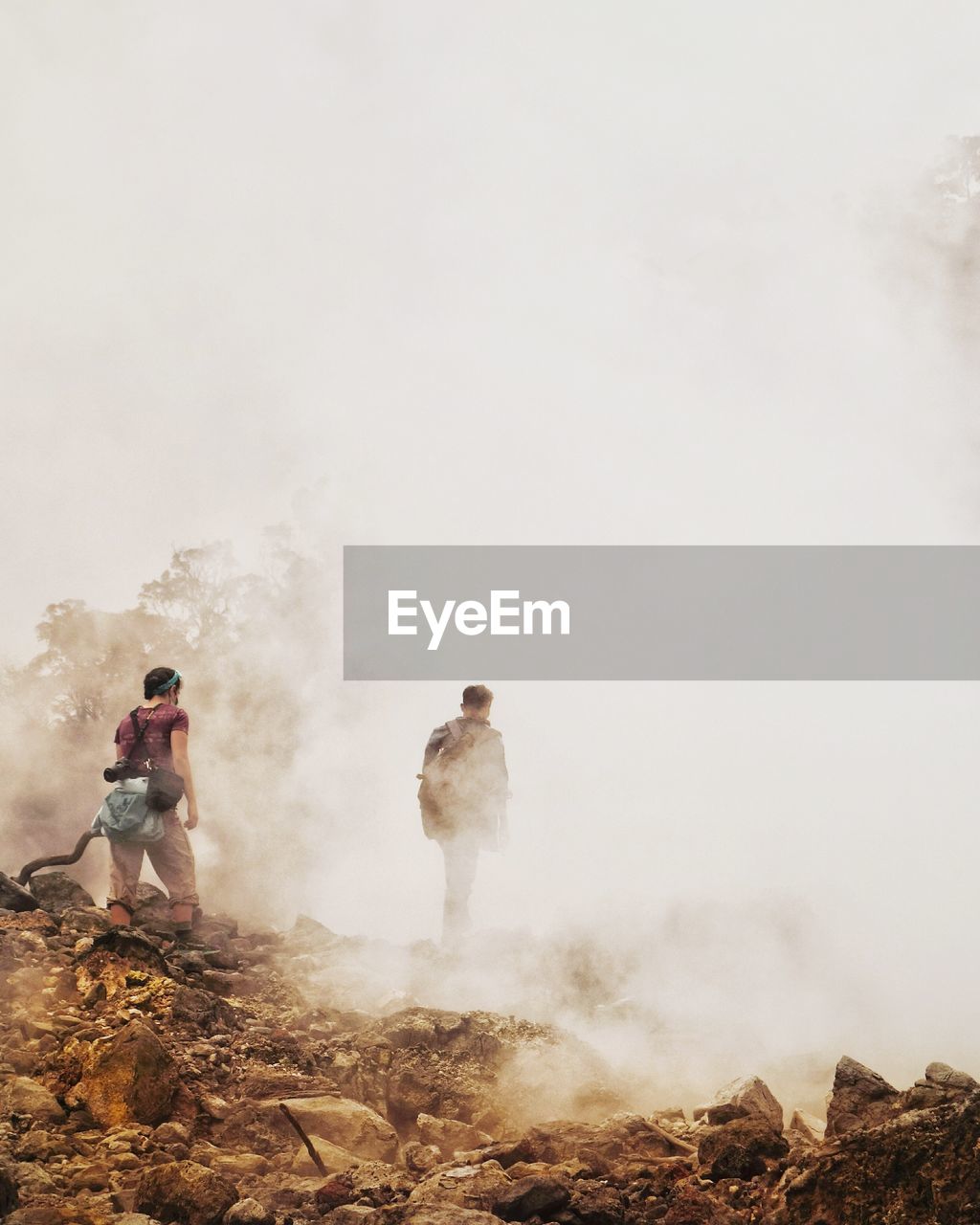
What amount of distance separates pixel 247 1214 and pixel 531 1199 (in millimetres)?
947

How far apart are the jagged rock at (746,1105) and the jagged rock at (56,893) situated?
4163mm

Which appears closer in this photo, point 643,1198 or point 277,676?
point 643,1198

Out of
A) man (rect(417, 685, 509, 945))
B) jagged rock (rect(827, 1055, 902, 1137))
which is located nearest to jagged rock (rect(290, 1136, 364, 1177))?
jagged rock (rect(827, 1055, 902, 1137))

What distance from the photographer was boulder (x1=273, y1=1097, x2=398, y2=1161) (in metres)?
5.38

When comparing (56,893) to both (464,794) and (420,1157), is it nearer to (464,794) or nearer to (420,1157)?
(464,794)

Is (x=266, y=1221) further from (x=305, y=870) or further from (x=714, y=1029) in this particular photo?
(x=305, y=870)

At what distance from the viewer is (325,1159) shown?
16.9ft

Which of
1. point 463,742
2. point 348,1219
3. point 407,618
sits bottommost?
point 348,1219

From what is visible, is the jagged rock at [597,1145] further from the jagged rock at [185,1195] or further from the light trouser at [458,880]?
the light trouser at [458,880]

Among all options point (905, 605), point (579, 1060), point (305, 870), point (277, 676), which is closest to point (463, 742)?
point (579, 1060)

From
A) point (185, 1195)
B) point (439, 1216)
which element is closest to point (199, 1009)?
point (185, 1195)

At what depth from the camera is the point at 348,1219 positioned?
14.6ft

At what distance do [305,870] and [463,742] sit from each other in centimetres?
411

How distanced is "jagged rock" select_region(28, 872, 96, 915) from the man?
2.24 meters
